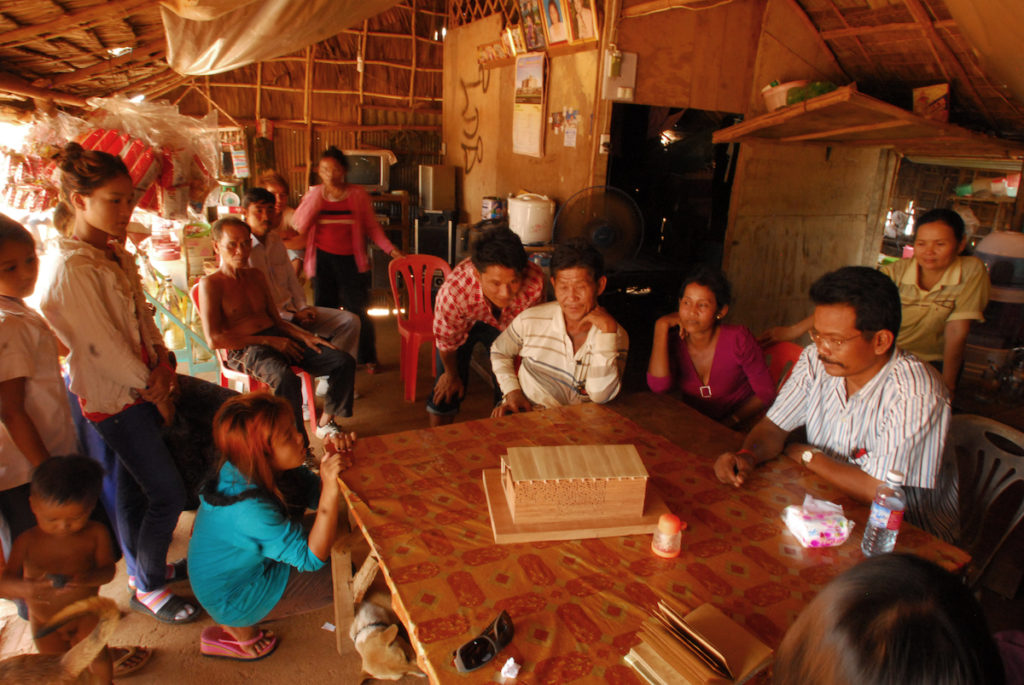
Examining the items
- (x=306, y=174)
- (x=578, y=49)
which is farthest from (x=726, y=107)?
(x=306, y=174)

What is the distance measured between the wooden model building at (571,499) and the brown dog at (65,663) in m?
1.05

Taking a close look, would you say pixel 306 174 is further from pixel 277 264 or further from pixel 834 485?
pixel 834 485

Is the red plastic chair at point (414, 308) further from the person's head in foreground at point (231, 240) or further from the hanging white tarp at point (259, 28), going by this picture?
the hanging white tarp at point (259, 28)

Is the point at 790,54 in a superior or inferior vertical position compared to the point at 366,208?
superior

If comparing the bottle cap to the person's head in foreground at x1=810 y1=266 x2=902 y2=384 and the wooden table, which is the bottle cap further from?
the person's head in foreground at x1=810 y1=266 x2=902 y2=384

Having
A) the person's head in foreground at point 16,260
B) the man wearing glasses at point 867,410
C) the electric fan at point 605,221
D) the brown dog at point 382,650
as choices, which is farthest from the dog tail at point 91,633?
the electric fan at point 605,221

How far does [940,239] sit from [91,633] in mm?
3846

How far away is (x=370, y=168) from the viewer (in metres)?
7.96

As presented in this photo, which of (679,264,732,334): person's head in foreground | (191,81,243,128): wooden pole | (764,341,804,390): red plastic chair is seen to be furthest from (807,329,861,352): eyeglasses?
(191,81,243,128): wooden pole

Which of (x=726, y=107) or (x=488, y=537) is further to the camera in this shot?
(x=726, y=107)

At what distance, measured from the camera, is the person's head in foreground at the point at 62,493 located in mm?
1752

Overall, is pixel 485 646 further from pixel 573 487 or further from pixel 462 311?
pixel 462 311

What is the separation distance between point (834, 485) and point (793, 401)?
389 mm

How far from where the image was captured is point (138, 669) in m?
2.13
